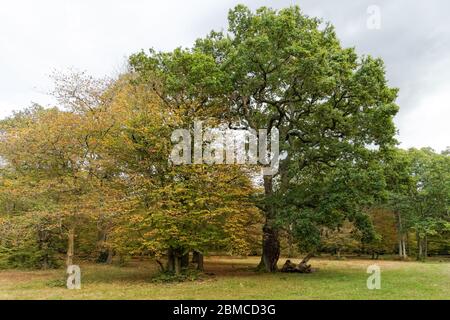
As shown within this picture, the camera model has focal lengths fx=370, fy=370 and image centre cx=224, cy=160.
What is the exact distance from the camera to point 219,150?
17109 millimetres

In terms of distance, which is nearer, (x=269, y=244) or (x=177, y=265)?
(x=177, y=265)

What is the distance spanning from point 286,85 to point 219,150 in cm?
523

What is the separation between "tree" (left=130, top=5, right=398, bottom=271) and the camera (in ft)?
53.5

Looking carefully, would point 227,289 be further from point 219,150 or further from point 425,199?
point 425,199

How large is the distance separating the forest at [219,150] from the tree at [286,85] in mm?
66

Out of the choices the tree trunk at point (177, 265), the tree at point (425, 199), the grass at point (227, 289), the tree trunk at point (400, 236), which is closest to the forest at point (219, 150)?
the tree trunk at point (177, 265)

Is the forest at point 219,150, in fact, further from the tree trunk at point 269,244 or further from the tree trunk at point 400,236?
the tree trunk at point 400,236

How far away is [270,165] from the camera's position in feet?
63.7

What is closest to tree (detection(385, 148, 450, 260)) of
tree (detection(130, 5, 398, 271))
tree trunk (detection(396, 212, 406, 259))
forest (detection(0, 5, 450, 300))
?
tree trunk (detection(396, 212, 406, 259))

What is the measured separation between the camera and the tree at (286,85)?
16.3 meters

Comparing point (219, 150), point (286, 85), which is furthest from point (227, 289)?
point (286, 85)

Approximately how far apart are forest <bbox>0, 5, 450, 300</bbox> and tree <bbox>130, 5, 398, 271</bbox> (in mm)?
66
